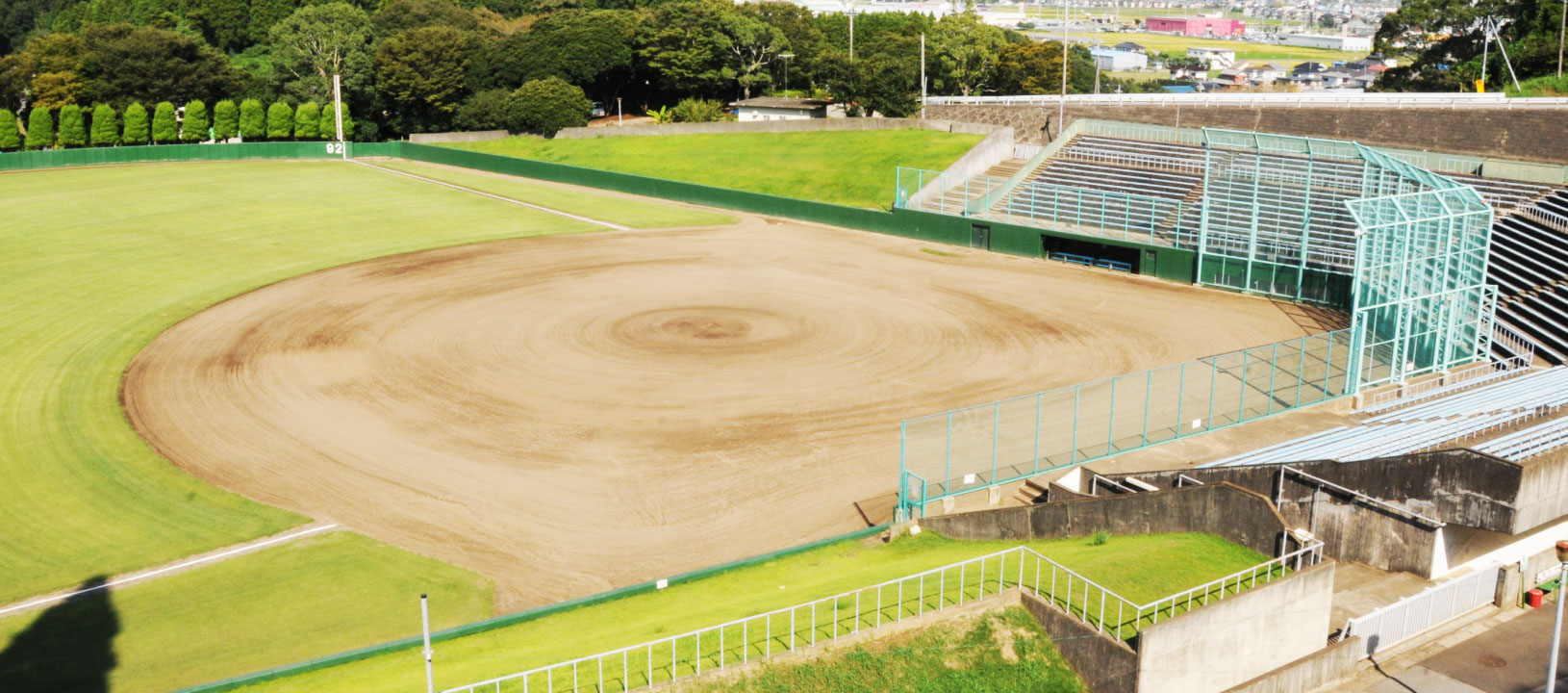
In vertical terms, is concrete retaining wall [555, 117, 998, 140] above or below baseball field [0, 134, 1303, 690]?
above

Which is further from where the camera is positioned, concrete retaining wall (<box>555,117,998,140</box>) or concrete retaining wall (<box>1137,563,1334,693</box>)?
concrete retaining wall (<box>555,117,998,140</box>)

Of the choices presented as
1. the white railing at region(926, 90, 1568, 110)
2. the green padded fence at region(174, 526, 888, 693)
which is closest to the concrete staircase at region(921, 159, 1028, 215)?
the white railing at region(926, 90, 1568, 110)

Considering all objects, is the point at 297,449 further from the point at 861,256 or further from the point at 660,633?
the point at 861,256

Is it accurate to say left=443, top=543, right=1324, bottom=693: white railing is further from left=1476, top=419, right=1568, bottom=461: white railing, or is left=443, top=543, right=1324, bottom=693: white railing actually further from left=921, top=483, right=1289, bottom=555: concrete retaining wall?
left=1476, top=419, right=1568, bottom=461: white railing

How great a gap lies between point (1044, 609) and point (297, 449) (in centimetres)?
1973

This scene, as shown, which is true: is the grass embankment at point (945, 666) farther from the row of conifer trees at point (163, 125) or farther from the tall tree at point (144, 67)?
the tall tree at point (144, 67)

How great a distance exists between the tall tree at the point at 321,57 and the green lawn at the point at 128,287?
56.8 ft

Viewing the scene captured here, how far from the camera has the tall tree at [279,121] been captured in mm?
87500

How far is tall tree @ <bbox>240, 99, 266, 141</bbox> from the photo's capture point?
87250mm

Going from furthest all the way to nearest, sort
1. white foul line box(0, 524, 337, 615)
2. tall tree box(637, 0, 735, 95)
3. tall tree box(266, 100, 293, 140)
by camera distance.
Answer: tall tree box(637, 0, 735, 95) < tall tree box(266, 100, 293, 140) < white foul line box(0, 524, 337, 615)

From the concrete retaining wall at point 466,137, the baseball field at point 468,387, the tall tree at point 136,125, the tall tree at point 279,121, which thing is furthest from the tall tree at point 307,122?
the baseball field at point 468,387

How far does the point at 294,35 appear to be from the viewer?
9731 centimetres

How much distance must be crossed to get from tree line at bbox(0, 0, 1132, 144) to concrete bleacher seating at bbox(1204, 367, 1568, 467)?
55.0m

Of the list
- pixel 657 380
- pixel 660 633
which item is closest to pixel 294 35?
pixel 657 380
